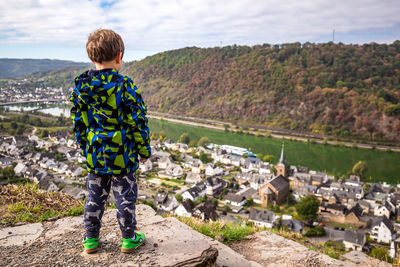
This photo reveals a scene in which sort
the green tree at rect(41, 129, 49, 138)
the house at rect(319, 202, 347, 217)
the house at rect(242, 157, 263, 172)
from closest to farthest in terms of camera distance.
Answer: the house at rect(319, 202, 347, 217) < the house at rect(242, 157, 263, 172) < the green tree at rect(41, 129, 49, 138)

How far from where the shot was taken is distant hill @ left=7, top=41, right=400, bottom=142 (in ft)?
184

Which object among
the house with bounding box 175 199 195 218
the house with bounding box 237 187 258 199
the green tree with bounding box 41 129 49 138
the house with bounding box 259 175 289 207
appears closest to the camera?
the house with bounding box 175 199 195 218

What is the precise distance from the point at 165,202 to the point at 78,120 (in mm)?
17499

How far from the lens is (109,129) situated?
1.88 m

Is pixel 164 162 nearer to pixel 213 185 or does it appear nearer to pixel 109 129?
pixel 213 185

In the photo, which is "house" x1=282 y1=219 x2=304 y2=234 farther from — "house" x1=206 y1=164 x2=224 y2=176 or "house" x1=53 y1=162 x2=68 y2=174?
"house" x1=53 y1=162 x2=68 y2=174

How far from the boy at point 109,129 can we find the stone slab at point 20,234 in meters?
0.60

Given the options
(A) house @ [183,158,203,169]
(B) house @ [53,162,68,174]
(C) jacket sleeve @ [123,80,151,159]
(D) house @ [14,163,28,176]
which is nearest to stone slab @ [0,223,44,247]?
(C) jacket sleeve @ [123,80,151,159]

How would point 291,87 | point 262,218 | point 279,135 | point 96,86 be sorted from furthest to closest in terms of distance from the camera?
1. point 291,87
2. point 279,135
3. point 262,218
4. point 96,86

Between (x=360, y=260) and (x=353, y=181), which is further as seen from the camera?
(x=353, y=181)

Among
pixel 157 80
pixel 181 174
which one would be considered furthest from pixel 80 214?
pixel 157 80

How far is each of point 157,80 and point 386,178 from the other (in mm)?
77141

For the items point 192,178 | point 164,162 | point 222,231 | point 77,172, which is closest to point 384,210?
point 192,178

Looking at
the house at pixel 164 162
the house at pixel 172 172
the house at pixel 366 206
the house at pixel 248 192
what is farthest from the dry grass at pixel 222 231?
the house at pixel 164 162
